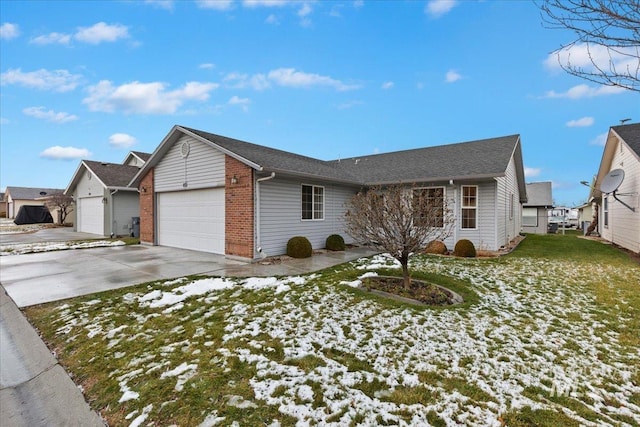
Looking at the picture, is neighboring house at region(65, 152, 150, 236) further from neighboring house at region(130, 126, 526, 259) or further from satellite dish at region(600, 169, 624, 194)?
satellite dish at region(600, 169, 624, 194)

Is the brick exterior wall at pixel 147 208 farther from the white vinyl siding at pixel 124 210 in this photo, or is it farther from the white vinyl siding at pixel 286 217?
the white vinyl siding at pixel 286 217

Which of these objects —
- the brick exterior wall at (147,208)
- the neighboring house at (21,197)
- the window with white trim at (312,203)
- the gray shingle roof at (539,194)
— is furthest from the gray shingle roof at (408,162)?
the neighboring house at (21,197)

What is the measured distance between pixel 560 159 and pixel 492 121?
703 cm

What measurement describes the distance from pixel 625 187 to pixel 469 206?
716 centimetres

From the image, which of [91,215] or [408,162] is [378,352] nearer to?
[408,162]

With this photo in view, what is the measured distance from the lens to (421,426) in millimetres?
2236

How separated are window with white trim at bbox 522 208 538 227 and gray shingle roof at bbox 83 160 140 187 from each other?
33.5 metres

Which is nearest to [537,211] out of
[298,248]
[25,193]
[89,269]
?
[298,248]

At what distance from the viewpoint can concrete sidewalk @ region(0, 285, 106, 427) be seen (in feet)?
8.30

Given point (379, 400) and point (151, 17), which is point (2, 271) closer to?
point (151, 17)

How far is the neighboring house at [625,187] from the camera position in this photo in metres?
10.6

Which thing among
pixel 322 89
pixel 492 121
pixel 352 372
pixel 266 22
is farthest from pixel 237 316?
pixel 492 121

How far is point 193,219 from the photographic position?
1126 centimetres

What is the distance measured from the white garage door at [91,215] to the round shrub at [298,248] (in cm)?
1432
